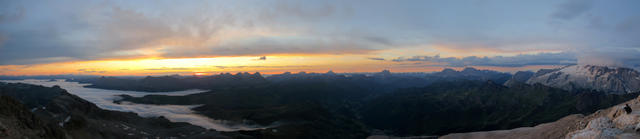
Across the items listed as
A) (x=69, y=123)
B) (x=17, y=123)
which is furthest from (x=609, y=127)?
(x=69, y=123)

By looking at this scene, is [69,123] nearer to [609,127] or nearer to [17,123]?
[17,123]

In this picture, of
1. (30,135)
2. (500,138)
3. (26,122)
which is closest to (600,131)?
(500,138)

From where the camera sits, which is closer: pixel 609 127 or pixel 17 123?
pixel 609 127

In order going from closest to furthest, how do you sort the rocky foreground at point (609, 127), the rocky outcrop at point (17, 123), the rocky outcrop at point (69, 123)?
the rocky foreground at point (609, 127) < the rocky outcrop at point (17, 123) < the rocky outcrop at point (69, 123)

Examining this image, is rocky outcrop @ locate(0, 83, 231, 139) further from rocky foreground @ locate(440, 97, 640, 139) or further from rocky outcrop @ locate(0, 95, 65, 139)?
rocky foreground @ locate(440, 97, 640, 139)

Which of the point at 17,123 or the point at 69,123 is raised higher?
the point at 17,123

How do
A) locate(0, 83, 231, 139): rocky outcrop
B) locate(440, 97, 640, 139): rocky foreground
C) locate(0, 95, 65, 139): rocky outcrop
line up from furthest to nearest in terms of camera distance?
locate(0, 83, 231, 139): rocky outcrop, locate(0, 95, 65, 139): rocky outcrop, locate(440, 97, 640, 139): rocky foreground

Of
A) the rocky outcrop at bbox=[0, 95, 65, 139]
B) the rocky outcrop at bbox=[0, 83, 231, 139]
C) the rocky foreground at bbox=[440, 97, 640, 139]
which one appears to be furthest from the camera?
the rocky outcrop at bbox=[0, 83, 231, 139]

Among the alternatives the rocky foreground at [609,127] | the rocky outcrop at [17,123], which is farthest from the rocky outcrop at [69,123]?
the rocky foreground at [609,127]

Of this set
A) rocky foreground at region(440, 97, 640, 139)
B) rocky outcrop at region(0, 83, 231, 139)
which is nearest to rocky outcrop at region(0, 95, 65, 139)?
rocky outcrop at region(0, 83, 231, 139)

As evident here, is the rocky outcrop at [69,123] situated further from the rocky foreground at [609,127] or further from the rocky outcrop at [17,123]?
the rocky foreground at [609,127]

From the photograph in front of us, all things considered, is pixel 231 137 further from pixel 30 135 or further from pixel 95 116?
pixel 30 135

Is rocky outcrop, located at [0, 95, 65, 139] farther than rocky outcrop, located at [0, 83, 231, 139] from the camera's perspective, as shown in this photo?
No
